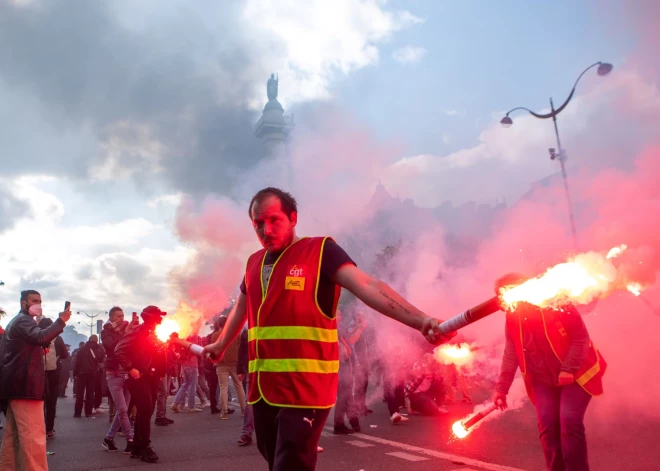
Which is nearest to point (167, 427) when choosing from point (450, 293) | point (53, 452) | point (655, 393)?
point (53, 452)

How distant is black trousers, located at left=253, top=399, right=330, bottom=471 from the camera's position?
9.18 ft

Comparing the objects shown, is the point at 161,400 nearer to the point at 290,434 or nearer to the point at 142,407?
the point at 142,407

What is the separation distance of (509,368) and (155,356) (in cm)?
468

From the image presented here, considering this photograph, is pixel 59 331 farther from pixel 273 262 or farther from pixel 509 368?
pixel 509 368

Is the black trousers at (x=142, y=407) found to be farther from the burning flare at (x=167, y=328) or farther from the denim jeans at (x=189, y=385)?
the denim jeans at (x=189, y=385)

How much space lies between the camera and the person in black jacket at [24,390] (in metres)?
5.57

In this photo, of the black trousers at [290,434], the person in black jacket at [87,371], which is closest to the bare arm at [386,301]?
the black trousers at [290,434]

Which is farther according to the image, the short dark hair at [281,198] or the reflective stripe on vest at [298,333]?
the short dark hair at [281,198]

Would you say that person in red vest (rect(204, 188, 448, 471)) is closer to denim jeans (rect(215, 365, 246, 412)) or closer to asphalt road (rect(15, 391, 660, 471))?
asphalt road (rect(15, 391, 660, 471))

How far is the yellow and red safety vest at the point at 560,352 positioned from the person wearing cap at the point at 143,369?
14.4 feet

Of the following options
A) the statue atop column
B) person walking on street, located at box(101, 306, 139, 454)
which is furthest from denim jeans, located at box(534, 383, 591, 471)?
the statue atop column

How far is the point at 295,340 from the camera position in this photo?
9.62 ft

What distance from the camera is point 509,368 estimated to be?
5.25 meters

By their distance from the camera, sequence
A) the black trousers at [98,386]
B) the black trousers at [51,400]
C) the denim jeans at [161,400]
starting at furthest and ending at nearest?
the black trousers at [98,386]
the denim jeans at [161,400]
the black trousers at [51,400]
